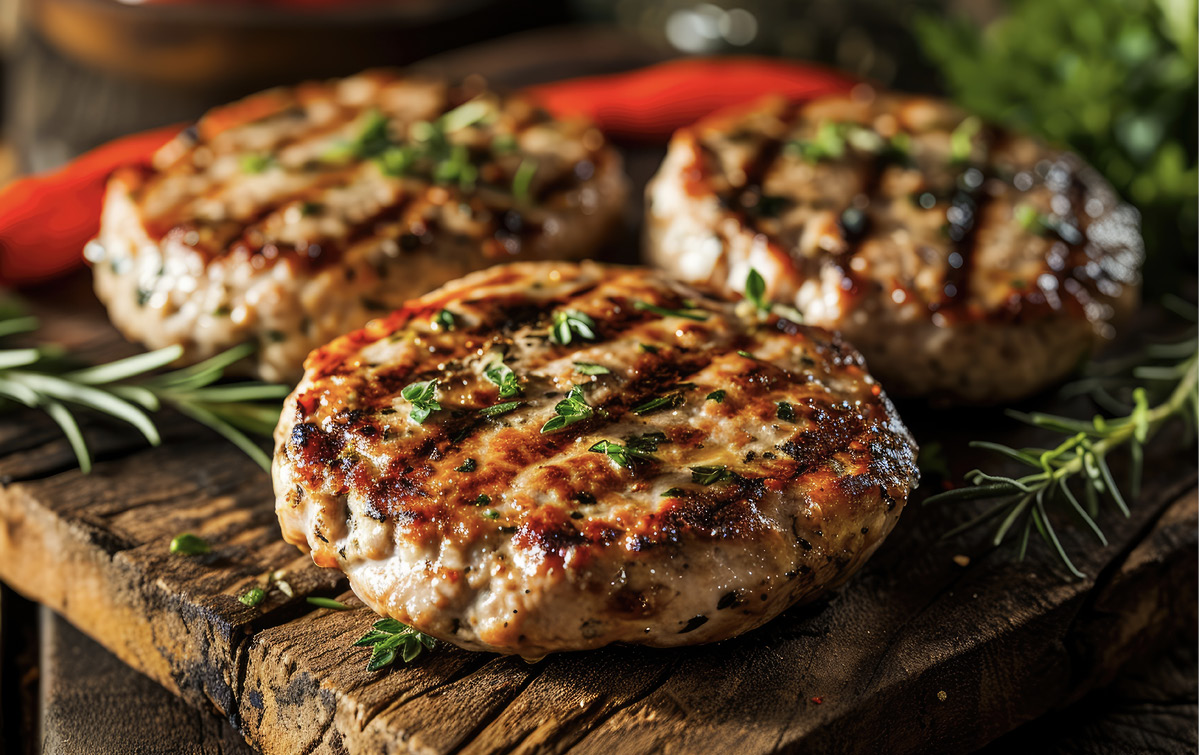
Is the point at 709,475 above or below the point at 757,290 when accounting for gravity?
below

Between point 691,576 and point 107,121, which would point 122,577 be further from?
point 107,121

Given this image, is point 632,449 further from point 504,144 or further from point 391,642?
point 504,144

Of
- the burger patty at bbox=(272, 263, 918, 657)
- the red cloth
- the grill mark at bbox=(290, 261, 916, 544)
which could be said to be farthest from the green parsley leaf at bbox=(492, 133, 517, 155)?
the grill mark at bbox=(290, 261, 916, 544)

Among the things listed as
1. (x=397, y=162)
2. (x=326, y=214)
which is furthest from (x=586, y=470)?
(x=397, y=162)

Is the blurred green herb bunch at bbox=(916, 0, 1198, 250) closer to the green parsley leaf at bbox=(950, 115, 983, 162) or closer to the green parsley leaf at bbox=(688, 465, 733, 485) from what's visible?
the green parsley leaf at bbox=(950, 115, 983, 162)

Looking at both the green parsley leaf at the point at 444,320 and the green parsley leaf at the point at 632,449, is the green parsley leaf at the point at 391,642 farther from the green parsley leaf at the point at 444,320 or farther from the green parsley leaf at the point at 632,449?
the green parsley leaf at the point at 444,320
